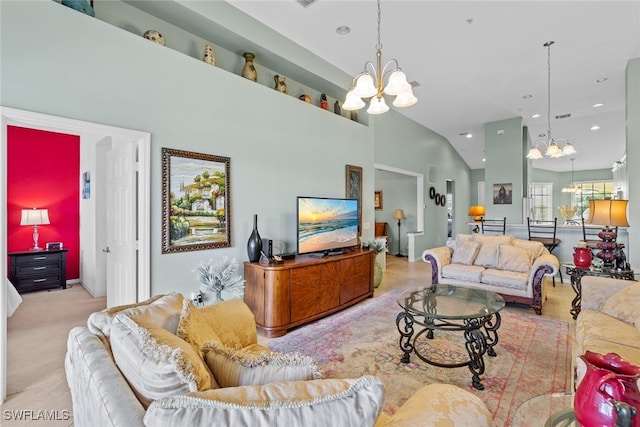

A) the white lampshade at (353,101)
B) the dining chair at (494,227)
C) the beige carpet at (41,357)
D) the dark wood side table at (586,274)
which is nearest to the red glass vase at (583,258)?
the dark wood side table at (586,274)

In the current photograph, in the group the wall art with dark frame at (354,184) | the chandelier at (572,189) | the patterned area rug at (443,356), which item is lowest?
the patterned area rug at (443,356)

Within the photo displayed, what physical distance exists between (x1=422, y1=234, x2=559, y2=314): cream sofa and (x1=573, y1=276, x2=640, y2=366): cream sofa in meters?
1.07

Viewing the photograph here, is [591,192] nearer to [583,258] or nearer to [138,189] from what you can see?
[583,258]

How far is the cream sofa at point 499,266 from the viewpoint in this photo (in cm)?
396

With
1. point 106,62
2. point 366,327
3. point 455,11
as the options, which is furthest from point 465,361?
point 106,62

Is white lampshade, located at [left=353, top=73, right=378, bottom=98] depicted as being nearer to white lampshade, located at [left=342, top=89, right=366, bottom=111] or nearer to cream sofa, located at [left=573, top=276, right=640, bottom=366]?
white lampshade, located at [left=342, top=89, right=366, bottom=111]

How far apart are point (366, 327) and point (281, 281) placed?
1.14m

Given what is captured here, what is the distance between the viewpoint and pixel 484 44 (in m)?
4.16

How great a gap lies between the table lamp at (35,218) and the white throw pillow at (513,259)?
7061mm

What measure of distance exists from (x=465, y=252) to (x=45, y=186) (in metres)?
6.98

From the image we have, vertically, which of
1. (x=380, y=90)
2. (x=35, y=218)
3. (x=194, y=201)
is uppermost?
(x=380, y=90)

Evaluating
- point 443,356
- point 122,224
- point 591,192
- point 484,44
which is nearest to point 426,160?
point 484,44

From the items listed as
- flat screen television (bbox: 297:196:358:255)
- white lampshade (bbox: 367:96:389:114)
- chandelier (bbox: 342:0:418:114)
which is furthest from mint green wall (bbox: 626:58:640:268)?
white lampshade (bbox: 367:96:389:114)

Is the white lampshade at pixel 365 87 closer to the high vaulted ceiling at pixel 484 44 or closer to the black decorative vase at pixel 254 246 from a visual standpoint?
the high vaulted ceiling at pixel 484 44
